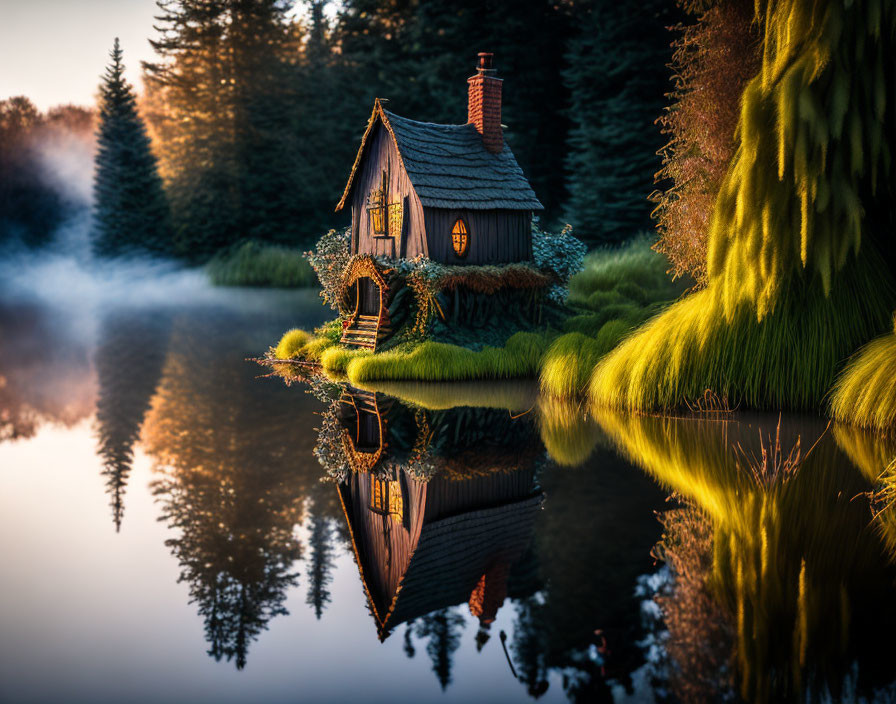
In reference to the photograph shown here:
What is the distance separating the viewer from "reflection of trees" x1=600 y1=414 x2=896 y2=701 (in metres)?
4.26

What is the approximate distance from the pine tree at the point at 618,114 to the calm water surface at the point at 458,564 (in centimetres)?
2830

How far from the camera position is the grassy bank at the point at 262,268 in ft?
136

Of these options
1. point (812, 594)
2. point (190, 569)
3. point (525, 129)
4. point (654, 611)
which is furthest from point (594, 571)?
point (525, 129)

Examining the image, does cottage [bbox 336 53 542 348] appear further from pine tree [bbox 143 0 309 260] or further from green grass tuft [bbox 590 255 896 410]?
pine tree [bbox 143 0 309 260]

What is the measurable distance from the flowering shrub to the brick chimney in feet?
14.0

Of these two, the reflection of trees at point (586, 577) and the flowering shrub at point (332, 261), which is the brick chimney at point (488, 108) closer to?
the flowering shrub at point (332, 261)

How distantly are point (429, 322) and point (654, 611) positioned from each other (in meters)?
11.6

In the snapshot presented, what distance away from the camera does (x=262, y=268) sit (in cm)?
4284

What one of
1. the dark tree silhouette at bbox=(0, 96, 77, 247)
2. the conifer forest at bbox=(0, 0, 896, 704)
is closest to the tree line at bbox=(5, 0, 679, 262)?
the dark tree silhouette at bbox=(0, 96, 77, 247)

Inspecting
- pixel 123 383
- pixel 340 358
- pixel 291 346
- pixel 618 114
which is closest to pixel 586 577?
pixel 340 358

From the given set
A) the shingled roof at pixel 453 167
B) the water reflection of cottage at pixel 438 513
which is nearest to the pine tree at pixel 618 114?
the shingled roof at pixel 453 167

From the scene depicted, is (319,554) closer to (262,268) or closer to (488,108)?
(488,108)

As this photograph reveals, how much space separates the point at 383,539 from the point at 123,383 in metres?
10.9

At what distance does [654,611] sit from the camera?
5047mm
